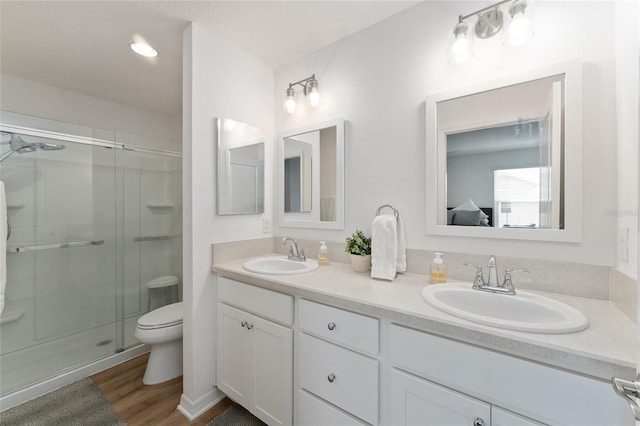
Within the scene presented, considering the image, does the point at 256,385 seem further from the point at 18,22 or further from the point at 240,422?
the point at 18,22

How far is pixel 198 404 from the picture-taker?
5.17 ft

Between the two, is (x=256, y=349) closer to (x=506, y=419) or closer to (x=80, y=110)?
(x=506, y=419)

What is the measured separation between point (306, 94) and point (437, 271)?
148 centimetres

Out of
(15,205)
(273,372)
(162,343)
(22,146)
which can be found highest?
(22,146)

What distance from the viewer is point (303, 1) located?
1.41 metres

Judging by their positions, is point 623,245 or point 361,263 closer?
point 623,245

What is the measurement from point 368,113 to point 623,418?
1.59 meters

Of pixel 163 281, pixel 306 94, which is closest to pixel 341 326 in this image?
pixel 306 94

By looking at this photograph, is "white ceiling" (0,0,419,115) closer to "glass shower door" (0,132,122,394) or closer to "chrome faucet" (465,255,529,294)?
"glass shower door" (0,132,122,394)

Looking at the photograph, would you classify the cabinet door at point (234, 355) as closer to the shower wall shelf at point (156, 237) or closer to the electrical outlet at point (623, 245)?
the shower wall shelf at point (156, 237)

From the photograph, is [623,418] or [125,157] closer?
[623,418]

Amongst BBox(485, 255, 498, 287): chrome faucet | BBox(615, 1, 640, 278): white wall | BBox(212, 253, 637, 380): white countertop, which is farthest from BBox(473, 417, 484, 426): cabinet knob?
BBox(615, 1, 640, 278): white wall

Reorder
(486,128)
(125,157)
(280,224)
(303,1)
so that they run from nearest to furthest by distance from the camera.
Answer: (486,128) < (303,1) < (280,224) < (125,157)

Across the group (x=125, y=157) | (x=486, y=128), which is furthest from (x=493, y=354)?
(x=125, y=157)
